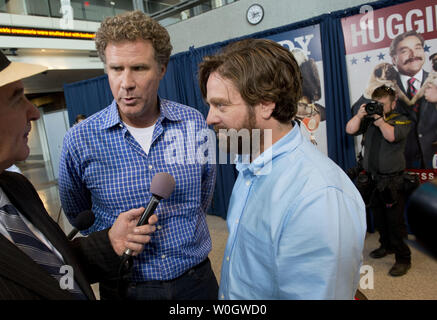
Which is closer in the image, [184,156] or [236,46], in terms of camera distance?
[236,46]

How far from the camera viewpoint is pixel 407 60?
315 cm

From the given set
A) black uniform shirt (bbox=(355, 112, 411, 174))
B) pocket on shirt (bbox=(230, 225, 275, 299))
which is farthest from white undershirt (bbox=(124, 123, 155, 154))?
black uniform shirt (bbox=(355, 112, 411, 174))

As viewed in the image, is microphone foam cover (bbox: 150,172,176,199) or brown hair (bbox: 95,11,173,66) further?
brown hair (bbox: 95,11,173,66)

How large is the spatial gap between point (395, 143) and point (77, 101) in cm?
711

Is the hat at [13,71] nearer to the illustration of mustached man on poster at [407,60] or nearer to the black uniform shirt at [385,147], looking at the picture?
the black uniform shirt at [385,147]

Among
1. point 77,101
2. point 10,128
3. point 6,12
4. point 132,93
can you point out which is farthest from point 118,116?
point 6,12

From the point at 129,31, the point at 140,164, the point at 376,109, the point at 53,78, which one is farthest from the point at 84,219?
the point at 53,78

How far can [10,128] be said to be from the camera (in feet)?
2.47

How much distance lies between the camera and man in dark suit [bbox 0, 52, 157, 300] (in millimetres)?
697

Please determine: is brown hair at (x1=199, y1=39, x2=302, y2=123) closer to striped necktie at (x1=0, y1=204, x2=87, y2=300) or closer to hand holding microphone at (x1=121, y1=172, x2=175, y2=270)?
hand holding microphone at (x1=121, y1=172, x2=175, y2=270)

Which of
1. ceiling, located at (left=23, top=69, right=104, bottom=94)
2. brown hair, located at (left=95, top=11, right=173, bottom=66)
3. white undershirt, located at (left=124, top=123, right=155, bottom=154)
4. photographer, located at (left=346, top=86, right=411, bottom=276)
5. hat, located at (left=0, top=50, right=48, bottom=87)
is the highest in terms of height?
ceiling, located at (left=23, top=69, right=104, bottom=94)

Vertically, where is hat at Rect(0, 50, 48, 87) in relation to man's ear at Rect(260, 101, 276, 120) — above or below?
above

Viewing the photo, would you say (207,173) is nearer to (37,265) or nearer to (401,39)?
(37,265)

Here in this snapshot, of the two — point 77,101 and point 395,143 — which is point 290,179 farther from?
point 77,101
